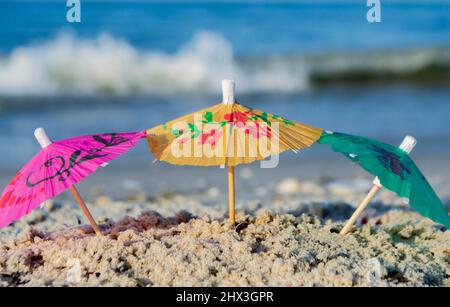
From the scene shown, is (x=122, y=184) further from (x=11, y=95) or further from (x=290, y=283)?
(x=11, y=95)

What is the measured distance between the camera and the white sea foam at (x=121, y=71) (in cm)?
1140

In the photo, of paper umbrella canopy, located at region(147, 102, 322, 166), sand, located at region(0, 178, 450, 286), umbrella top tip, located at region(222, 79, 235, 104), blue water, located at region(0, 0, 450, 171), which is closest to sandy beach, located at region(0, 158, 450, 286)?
sand, located at region(0, 178, 450, 286)

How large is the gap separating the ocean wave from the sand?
24.7 feet

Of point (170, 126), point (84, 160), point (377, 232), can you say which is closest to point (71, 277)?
point (84, 160)

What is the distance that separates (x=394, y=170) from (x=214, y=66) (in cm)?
1049

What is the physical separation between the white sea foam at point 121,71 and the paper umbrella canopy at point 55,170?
7562 millimetres

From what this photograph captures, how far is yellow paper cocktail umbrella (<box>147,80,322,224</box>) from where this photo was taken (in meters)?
2.93

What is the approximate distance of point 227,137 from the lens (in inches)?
117

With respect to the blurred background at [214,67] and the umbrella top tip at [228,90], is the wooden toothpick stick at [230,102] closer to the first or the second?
the umbrella top tip at [228,90]

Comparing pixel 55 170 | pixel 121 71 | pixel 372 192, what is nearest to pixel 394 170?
pixel 372 192

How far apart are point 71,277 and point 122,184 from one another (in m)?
3.55

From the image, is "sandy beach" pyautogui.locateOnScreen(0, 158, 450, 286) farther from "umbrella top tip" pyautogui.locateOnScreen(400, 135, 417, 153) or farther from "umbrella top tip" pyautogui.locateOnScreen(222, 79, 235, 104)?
"umbrella top tip" pyautogui.locateOnScreen(222, 79, 235, 104)

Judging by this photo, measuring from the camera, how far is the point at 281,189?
6.14 meters

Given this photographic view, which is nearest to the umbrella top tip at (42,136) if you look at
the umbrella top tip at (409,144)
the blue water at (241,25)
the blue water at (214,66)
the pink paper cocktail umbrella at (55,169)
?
→ the pink paper cocktail umbrella at (55,169)
